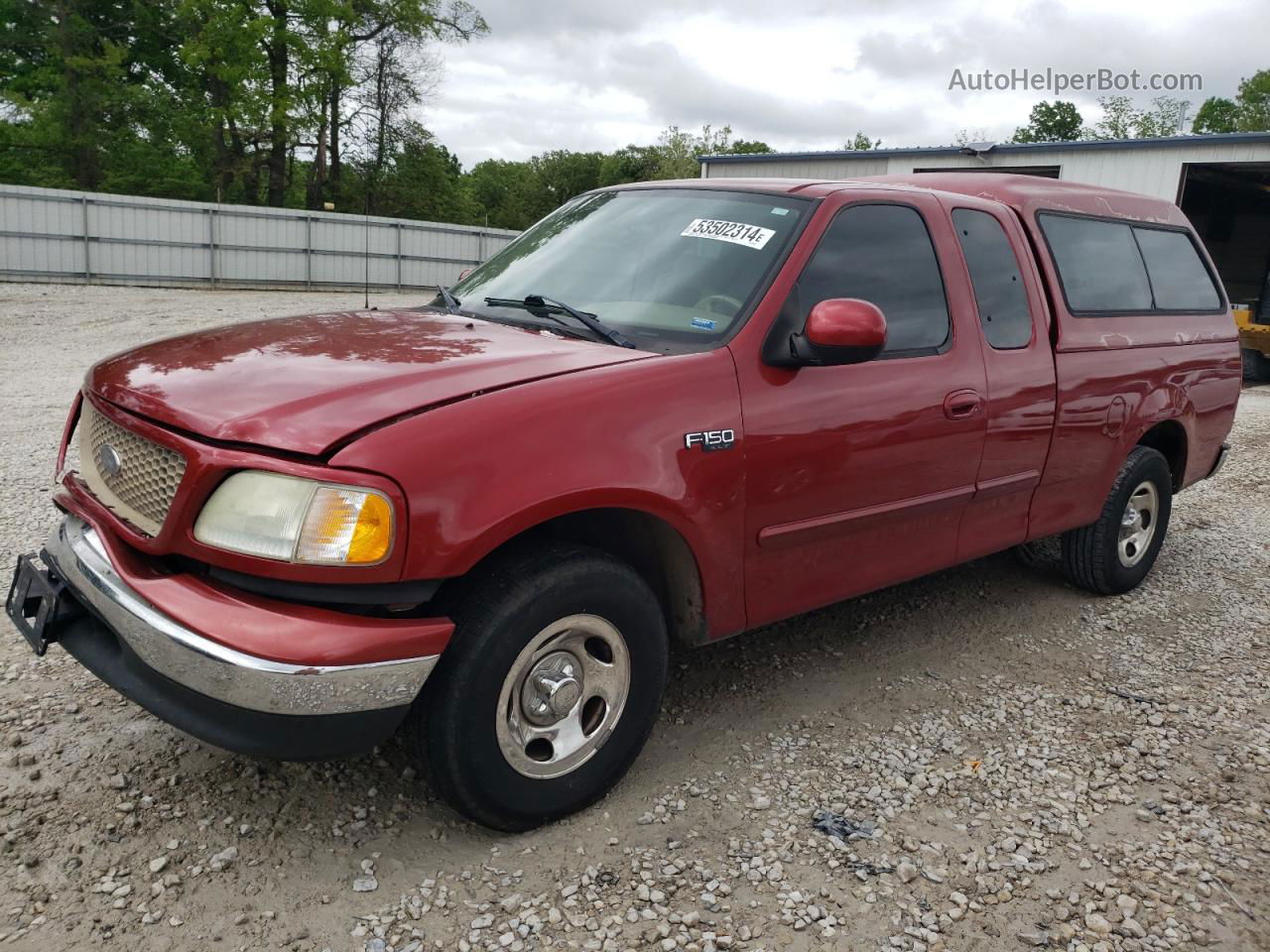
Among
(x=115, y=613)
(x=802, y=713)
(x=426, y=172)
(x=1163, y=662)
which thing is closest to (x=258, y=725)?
(x=115, y=613)

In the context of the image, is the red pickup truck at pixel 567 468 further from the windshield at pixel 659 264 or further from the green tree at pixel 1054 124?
the green tree at pixel 1054 124

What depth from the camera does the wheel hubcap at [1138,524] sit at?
5016 millimetres

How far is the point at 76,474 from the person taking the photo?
3.00 metres

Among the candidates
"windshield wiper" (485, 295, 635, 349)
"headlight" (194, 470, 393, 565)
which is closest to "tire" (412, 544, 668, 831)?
"headlight" (194, 470, 393, 565)

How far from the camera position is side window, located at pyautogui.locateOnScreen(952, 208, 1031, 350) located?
3893 millimetres

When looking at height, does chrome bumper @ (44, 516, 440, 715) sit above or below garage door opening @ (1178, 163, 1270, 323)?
below

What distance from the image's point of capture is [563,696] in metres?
2.73

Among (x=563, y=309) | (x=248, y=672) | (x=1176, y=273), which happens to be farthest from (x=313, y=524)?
(x=1176, y=273)

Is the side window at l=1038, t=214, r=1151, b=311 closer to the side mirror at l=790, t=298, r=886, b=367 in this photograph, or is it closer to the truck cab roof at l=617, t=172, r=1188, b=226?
the truck cab roof at l=617, t=172, r=1188, b=226

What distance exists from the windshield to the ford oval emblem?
1.31 metres

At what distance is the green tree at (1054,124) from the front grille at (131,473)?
84.9 m

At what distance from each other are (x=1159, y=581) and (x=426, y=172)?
4022cm

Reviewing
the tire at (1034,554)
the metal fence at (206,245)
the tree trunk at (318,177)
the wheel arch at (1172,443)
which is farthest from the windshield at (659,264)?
the tree trunk at (318,177)

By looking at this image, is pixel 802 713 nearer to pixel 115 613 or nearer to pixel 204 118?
pixel 115 613
